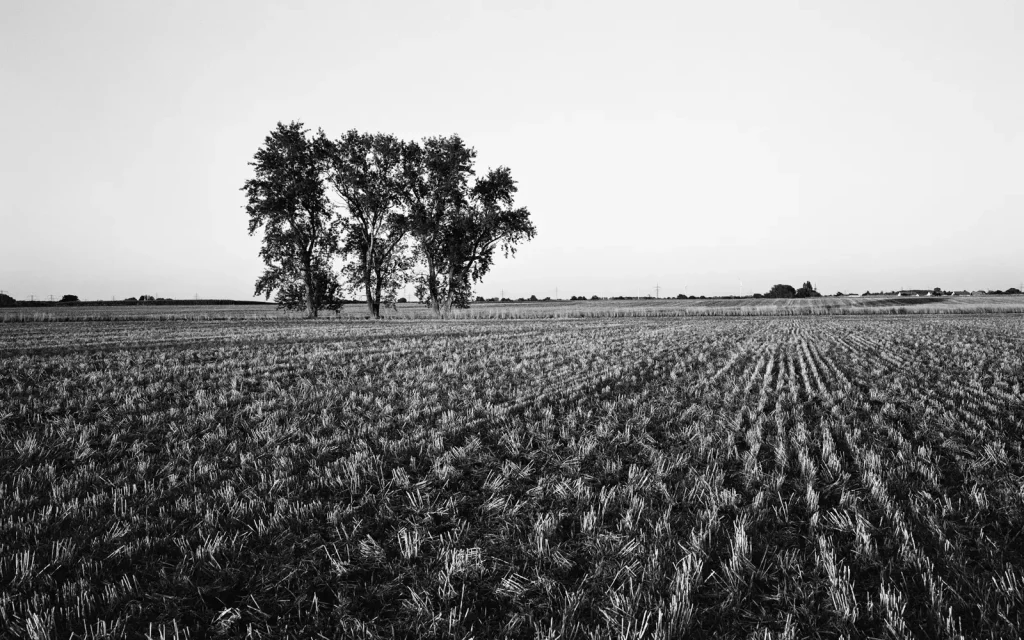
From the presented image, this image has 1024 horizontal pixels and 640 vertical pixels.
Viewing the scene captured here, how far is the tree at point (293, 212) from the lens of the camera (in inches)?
1535

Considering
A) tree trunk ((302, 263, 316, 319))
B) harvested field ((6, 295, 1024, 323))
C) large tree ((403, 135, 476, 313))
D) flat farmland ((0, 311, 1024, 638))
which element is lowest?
flat farmland ((0, 311, 1024, 638))

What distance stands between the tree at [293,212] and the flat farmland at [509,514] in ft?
111

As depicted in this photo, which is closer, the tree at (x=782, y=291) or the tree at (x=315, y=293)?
the tree at (x=315, y=293)

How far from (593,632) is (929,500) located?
134 inches

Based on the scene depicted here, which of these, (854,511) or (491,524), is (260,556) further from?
(854,511)

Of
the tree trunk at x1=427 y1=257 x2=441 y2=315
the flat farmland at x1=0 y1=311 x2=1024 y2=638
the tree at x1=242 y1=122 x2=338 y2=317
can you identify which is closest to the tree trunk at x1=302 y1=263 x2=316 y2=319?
the tree at x1=242 y1=122 x2=338 y2=317

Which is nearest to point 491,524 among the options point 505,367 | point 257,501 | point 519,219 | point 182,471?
point 257,501

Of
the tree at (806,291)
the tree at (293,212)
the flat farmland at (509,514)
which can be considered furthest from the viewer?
the tree at (806,291)

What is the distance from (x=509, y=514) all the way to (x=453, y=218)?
40.1 metres

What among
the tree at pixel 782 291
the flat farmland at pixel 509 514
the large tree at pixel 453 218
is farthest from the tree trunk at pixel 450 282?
the tree at pixel 782 291

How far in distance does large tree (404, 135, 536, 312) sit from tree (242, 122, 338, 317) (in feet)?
26.2

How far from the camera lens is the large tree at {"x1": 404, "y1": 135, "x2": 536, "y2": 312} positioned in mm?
41562

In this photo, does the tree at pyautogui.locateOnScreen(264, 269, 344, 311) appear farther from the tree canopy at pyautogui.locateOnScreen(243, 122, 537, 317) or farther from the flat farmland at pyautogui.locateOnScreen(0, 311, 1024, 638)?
the flat farmland at pyautogui.locateOnScreen(0, 311, 1024, 638)

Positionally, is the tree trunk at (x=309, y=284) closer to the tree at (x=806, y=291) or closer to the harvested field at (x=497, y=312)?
the harvested field at (x=497, y=312)
